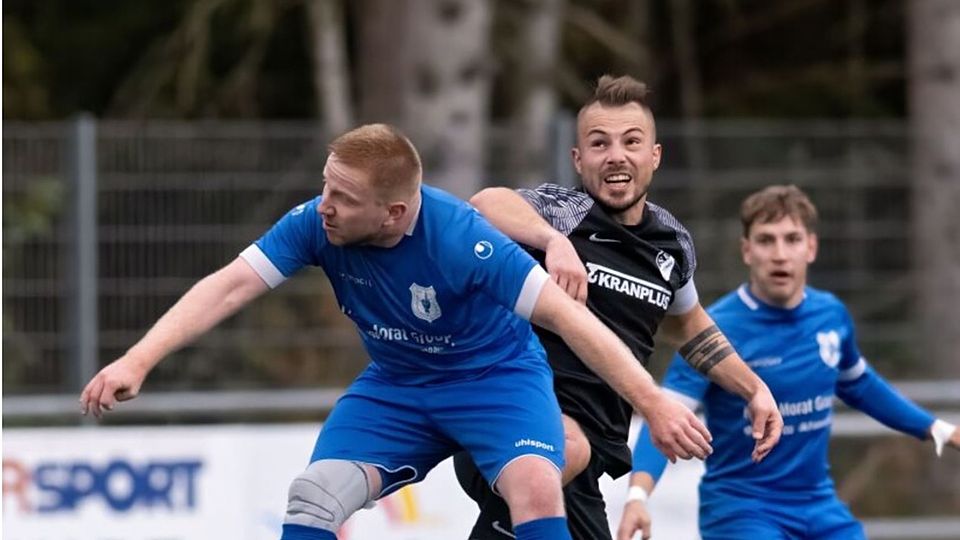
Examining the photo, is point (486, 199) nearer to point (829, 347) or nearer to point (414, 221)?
point (414, 221)

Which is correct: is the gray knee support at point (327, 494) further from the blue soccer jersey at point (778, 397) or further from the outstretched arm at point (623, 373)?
the blue soccer jersey at point (778, 397)

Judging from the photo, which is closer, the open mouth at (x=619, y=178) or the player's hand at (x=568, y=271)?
the player's hand at (x=568, y=271)

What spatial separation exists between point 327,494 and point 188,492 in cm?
400

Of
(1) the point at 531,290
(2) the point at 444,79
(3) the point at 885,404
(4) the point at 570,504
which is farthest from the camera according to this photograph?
(2) the point at 444,79

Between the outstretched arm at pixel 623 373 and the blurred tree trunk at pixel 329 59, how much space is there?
1161cm

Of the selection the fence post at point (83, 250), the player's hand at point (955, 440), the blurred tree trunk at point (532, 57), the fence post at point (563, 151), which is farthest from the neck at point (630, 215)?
the blurred tree trunk at point (532, 57)

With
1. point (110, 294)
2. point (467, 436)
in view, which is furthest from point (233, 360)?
point (467, 436)

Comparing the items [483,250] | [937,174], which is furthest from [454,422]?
[937,174]

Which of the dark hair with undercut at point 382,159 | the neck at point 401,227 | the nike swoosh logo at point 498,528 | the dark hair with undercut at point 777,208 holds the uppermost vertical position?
the dark hair with undercut at point 777,208

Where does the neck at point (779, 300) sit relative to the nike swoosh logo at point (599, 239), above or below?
below

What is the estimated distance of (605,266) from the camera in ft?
20.6

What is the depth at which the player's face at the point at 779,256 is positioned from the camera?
7.20 metres

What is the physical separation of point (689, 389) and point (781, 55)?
44.8ft

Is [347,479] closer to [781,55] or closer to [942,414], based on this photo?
[942,414]
